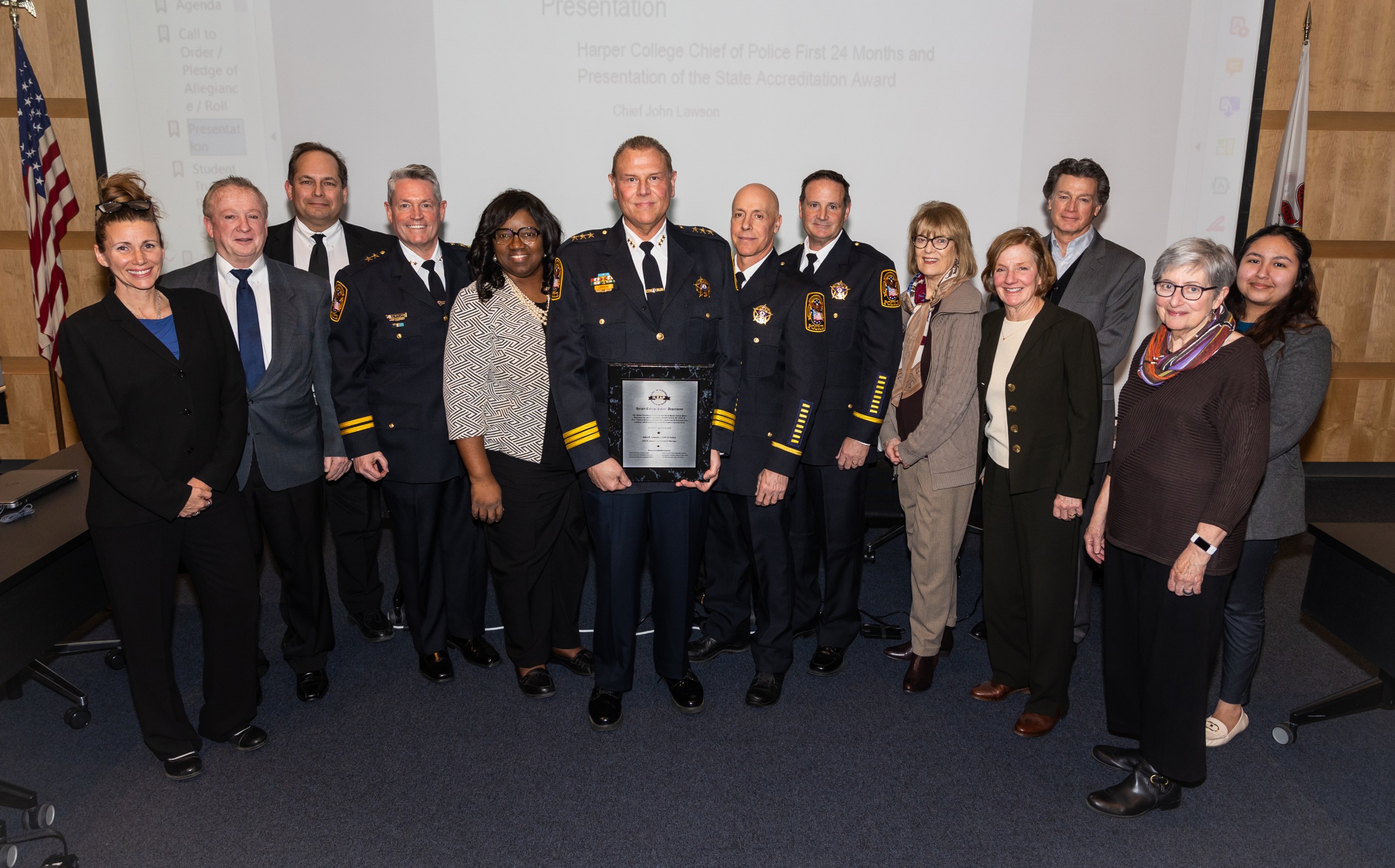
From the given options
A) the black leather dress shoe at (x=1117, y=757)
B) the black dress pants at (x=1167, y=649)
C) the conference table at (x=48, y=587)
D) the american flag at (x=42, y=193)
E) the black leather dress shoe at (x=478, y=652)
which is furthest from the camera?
the american flag at (x=42, y=193)

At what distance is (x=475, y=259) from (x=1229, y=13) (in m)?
4.46

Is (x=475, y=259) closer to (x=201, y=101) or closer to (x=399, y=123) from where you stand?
(x=399, y=123)

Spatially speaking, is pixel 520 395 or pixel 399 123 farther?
pixel 399 123

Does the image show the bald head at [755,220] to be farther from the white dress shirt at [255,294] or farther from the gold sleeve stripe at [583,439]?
the white dress shirt at [255,294]

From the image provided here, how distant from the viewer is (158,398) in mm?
2475

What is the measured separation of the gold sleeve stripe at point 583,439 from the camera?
8.80 ft

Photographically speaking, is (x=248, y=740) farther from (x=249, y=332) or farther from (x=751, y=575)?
(x=751, y=575)

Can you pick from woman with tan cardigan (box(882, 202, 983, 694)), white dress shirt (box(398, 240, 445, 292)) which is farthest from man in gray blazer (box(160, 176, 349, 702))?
woman with tan cardigan (box(882, 202, 983, 694))

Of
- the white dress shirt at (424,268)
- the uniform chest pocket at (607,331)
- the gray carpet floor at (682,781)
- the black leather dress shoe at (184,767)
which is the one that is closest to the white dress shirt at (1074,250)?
the gray carpet floor at (682,781)

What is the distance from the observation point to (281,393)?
2.95 meters

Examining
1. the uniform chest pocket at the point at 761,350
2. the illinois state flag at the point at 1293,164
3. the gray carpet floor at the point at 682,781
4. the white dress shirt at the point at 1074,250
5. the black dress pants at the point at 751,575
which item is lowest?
the gray carpet floor at the point at 682,781

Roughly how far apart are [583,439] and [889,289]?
4.01 feet

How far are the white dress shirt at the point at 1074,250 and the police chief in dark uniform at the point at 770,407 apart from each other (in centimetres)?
119

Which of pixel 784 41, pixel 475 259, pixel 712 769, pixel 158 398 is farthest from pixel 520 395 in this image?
pixel 784 41
